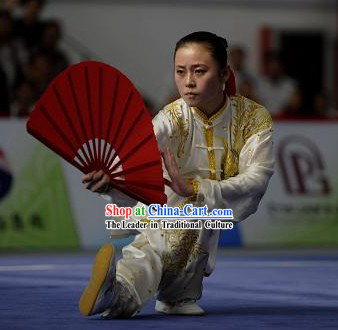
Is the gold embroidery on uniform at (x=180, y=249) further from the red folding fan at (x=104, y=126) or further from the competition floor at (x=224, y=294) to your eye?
the red folding fan at (x=104, y=126)

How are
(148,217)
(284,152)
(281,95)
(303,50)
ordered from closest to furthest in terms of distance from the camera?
(148,217)
(284,152)
(281,95)
(303,50)

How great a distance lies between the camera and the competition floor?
758cm

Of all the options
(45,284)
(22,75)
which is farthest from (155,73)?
(45,284)

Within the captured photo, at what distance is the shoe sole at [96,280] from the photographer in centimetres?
734

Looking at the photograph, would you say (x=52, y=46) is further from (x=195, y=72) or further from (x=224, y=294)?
(x=195, y=72)

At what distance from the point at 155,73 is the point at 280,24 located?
2.45 m

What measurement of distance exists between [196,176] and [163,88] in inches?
400

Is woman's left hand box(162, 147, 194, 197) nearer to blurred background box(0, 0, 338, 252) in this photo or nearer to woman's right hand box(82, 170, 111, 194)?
woman's right hand box(82, 170, 111, 194)

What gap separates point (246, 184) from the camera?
7707 mm

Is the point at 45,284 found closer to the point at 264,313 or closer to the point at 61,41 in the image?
the point at 264,313

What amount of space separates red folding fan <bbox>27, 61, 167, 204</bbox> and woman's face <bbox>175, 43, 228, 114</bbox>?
390mm

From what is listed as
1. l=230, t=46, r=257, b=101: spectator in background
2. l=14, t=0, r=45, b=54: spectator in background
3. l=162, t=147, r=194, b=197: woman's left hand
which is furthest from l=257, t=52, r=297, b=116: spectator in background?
l=162, t=147, r=194, b=197: woman's left hand

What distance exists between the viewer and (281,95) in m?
17.2

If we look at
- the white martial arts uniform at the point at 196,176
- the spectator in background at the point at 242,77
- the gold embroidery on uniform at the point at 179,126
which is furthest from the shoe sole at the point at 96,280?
the spectator in background at the point at 242,77
